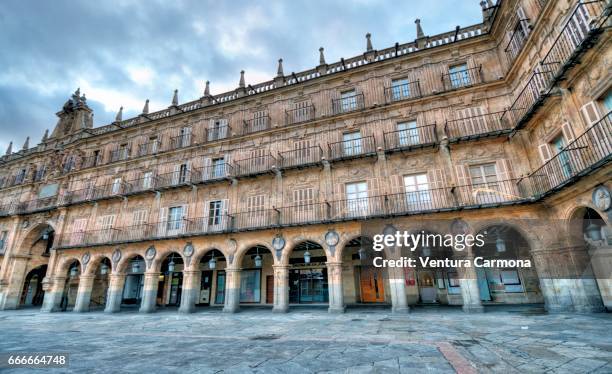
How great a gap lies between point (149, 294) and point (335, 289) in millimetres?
11601

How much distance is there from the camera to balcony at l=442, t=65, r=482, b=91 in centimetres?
1506

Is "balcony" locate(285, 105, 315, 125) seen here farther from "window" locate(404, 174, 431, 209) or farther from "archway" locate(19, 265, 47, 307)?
"archway" locate(19, 265, 47, 307)

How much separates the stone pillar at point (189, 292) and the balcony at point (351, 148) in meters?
10.7

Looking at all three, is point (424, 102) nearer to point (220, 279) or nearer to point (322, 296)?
point (322, 296)

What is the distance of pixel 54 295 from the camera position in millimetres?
19547

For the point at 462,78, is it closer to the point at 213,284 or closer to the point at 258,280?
the point at 258,280

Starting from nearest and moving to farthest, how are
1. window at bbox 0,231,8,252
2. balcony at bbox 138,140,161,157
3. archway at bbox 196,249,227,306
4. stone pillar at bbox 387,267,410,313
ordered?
stone pillar at bbox 387,267,410,313
archway at bbox 196,249,227,306
balcony at bbox 138,140,161,157
window at bbox 0,231,8,252

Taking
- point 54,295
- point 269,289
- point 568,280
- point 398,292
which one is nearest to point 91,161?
point 54,295

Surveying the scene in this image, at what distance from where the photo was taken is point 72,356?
6.46 meters

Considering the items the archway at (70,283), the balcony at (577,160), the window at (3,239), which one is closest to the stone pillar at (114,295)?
the archway at (70,283)

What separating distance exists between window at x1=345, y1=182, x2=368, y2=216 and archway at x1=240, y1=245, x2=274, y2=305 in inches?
298

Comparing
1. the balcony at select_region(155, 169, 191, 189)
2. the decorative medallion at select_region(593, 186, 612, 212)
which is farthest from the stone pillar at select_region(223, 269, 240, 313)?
the decorative medallion at select_region(593, 186, 612, 212)

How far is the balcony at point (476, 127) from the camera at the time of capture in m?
13.7

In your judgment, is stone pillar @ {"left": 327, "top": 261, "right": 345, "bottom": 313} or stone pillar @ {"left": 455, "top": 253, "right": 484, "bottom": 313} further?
stone pillar @ {"left": 327, "top": 261, "right": 345, "bottom": 313}
